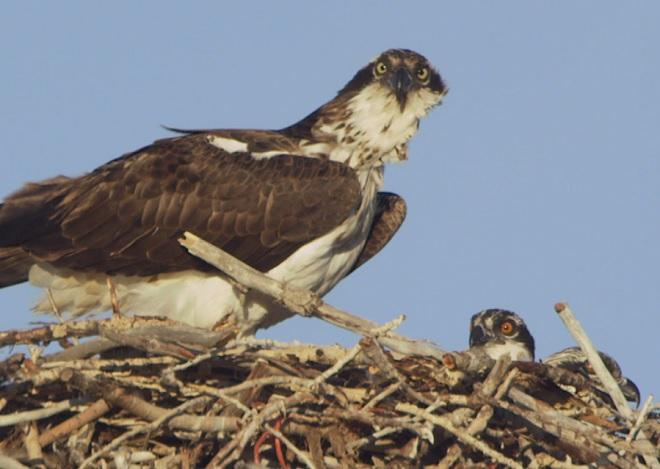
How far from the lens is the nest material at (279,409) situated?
30.1 ft

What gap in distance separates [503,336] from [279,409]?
3111 millimetres

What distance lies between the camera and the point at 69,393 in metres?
9.63

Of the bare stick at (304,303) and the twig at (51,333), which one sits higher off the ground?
the bare stick at (304,303)

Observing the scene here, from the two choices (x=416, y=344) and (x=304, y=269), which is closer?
(x=416, y=344)

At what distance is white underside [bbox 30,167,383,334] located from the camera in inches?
448

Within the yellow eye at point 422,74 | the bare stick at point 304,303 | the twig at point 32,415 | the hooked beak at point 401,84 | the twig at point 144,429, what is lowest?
the twig at point 32,415

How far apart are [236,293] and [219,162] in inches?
43.6

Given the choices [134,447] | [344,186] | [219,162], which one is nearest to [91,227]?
[219,162]

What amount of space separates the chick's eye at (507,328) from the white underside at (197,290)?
1.32m

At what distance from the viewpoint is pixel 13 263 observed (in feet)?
38.3

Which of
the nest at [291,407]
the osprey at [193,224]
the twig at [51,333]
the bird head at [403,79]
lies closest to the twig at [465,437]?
the nest at [291,407]

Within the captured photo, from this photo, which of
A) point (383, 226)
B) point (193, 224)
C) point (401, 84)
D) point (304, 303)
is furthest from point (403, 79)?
point (304, 303)

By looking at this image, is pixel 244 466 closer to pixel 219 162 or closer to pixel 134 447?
pixel 134 447

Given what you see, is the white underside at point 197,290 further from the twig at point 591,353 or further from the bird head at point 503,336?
the twig at point 591,353
